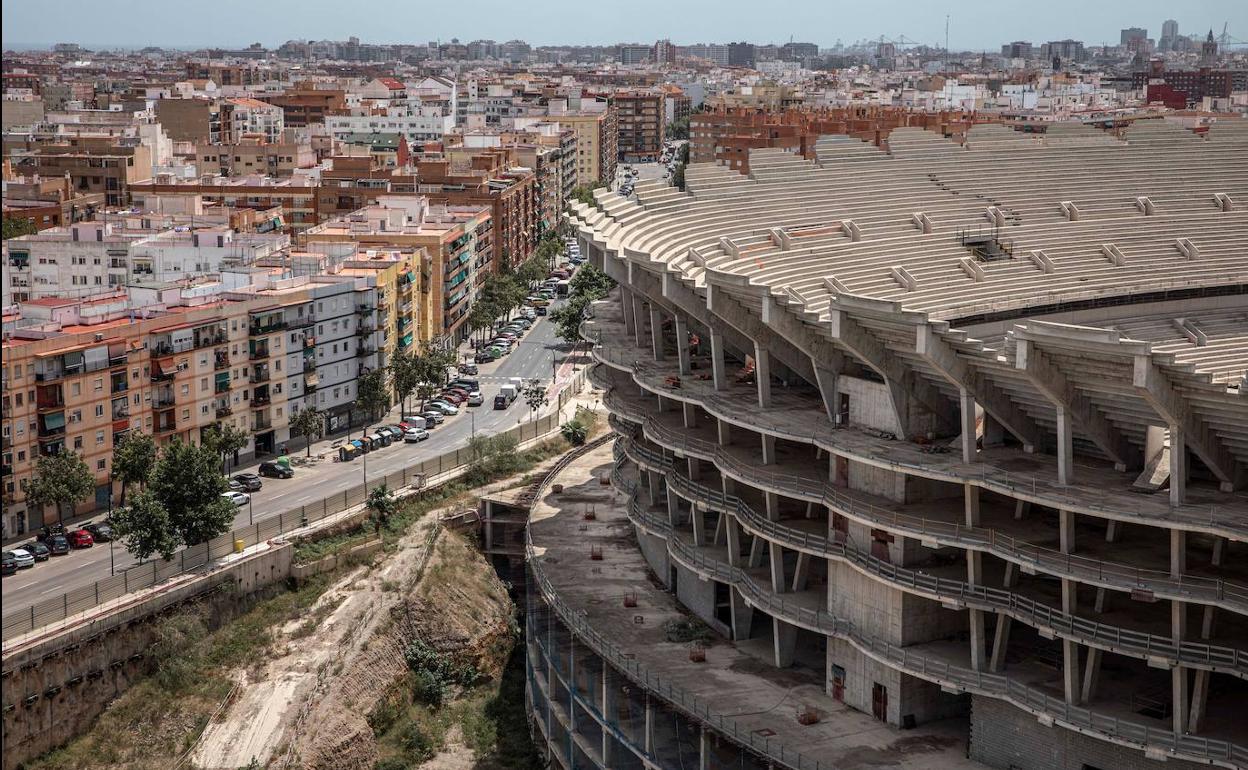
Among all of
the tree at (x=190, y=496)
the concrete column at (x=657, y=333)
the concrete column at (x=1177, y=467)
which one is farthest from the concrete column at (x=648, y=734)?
the tree at (x=190, y=496)

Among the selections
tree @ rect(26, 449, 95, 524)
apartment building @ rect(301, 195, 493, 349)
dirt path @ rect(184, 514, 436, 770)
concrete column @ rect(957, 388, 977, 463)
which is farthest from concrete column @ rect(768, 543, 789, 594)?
apartment building @ rect(301, 195, 493, 349)

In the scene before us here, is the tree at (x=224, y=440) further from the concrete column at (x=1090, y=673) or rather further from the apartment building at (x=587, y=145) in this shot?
the apartment building at (x=587, y=145)

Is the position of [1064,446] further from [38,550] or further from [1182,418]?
[38,550]

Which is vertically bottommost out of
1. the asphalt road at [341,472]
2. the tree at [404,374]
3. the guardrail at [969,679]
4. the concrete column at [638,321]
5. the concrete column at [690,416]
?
the asphalt road at [341,472]

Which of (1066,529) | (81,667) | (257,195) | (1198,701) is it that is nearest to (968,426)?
(1066,529)

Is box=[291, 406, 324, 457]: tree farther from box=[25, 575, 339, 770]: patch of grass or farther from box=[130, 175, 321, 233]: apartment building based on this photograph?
box=[130, 175, 321, 233]: apartment building

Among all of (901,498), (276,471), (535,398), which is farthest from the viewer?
(535,398)

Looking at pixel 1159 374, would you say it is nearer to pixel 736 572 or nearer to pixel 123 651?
pixel 736 572
